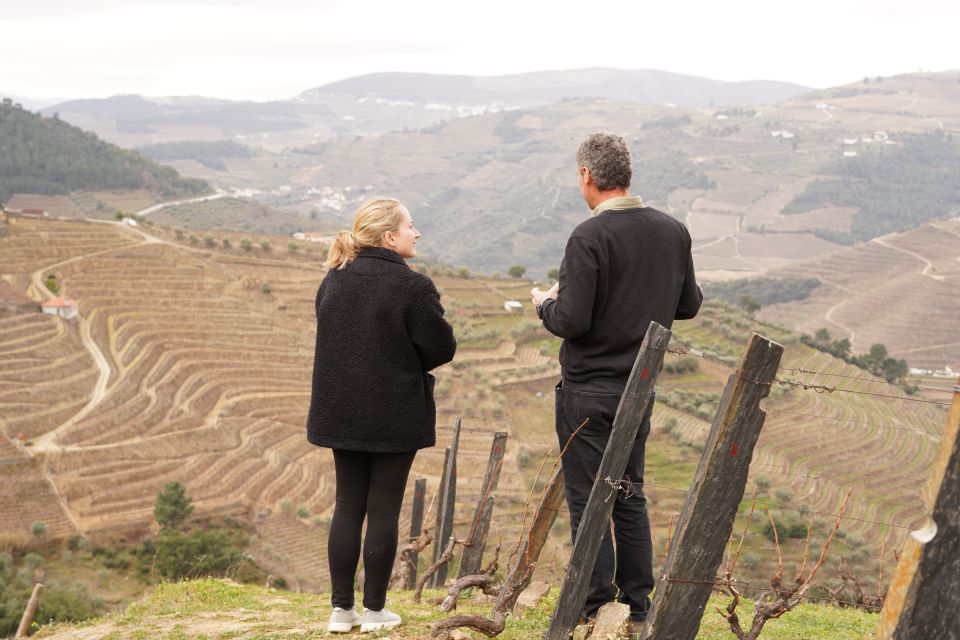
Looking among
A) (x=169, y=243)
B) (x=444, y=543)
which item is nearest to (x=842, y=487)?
(x=444, y=543)

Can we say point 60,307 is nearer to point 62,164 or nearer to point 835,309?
point 62,164

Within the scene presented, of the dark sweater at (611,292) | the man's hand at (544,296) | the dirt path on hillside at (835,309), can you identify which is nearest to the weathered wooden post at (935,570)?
the dark sweater at (611,292)

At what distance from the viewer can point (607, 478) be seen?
10.7 ft

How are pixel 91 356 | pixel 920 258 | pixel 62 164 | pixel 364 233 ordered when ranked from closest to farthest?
pixel 364 233 → pixel 91 356 → pixel 920 258 → pixel 62 164

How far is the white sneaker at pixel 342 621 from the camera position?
4.03 m

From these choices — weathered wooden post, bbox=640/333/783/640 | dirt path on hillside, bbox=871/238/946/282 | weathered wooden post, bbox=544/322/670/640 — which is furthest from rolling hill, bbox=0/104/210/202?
weathered wooden post, bbox=640/333/783/640

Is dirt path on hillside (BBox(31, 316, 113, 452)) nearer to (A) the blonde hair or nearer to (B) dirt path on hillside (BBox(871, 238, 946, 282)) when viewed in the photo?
(A) the blonde hair

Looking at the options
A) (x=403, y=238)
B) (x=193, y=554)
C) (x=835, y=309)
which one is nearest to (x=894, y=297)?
(x=835, y=309)

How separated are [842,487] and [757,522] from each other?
6.69 metres

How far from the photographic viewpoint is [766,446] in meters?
31.1

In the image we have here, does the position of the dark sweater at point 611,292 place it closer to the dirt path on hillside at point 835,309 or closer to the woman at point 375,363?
the woman at point 375,363

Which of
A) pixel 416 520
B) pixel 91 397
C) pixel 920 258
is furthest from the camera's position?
pixel 920 258

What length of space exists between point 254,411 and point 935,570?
34.1 m

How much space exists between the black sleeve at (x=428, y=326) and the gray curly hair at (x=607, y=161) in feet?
2.85
